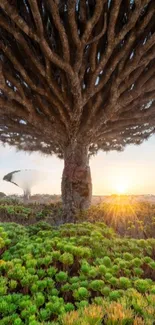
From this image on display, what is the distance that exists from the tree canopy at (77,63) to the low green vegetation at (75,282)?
3088 mm

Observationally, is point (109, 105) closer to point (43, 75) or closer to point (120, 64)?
point (120, 64)

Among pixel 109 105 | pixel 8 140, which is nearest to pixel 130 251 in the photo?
pixel 109 105

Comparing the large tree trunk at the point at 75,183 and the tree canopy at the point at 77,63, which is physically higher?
the tree canopy at the point at 77,63

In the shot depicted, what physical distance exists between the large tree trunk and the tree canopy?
401mm

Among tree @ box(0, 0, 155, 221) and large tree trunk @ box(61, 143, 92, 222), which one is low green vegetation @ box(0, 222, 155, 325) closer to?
large tree trunk @ box(61, 143, 92, 222)

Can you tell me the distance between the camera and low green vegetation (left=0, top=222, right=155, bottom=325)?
205 centimetres

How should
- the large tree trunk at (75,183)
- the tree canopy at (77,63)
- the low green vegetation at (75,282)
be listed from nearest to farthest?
the low green vegetation at (75,282) < the tree canopy at (77,63) < the large tree trunk at (75,183)

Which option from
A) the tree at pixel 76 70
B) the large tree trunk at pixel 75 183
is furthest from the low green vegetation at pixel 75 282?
the tree at pixel 76 70

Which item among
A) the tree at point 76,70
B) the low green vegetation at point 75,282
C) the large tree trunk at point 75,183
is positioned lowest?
the low green vegetation at point 75,282

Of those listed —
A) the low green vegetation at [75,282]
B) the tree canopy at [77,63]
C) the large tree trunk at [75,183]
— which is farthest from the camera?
the large tree trunk at [75,183]

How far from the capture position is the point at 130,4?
5.09m

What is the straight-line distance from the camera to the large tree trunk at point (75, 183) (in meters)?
7.32

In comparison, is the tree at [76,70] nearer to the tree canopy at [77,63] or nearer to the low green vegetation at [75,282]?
the tree canopy at [77,63]

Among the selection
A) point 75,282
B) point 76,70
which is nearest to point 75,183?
point 76,70
